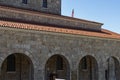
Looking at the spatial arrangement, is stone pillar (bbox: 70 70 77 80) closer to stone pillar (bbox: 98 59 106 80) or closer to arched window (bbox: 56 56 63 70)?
arched window (bbox: 56 56 63 70)

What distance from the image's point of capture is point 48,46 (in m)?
18.4

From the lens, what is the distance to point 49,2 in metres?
25.6

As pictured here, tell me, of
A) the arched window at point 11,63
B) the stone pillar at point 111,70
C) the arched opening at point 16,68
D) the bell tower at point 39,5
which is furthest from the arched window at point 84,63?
the arched window at point 11,63

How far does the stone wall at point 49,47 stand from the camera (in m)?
16.5

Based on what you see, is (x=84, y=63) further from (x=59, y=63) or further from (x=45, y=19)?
(x=45, y=19)

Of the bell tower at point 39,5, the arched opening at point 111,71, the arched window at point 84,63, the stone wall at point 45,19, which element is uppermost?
the bell tower at point 39,5

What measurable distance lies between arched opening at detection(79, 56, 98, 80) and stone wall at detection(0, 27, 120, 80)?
57cm

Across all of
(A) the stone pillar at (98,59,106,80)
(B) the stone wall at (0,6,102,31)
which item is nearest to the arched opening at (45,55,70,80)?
(A) the stone pillar at (98,59,106,80)

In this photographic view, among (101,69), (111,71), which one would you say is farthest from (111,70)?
(101,69)

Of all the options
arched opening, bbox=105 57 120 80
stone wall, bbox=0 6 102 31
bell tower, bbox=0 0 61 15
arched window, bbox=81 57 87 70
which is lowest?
arched opening, bbox=105 57 120 80

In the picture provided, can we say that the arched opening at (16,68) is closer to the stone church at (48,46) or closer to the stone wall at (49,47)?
the stone church at (48,46)

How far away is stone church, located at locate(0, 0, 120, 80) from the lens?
17.0 m

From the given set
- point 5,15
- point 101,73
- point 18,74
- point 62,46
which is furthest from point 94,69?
point 5,15

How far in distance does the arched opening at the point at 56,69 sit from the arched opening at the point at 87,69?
6.70ft
